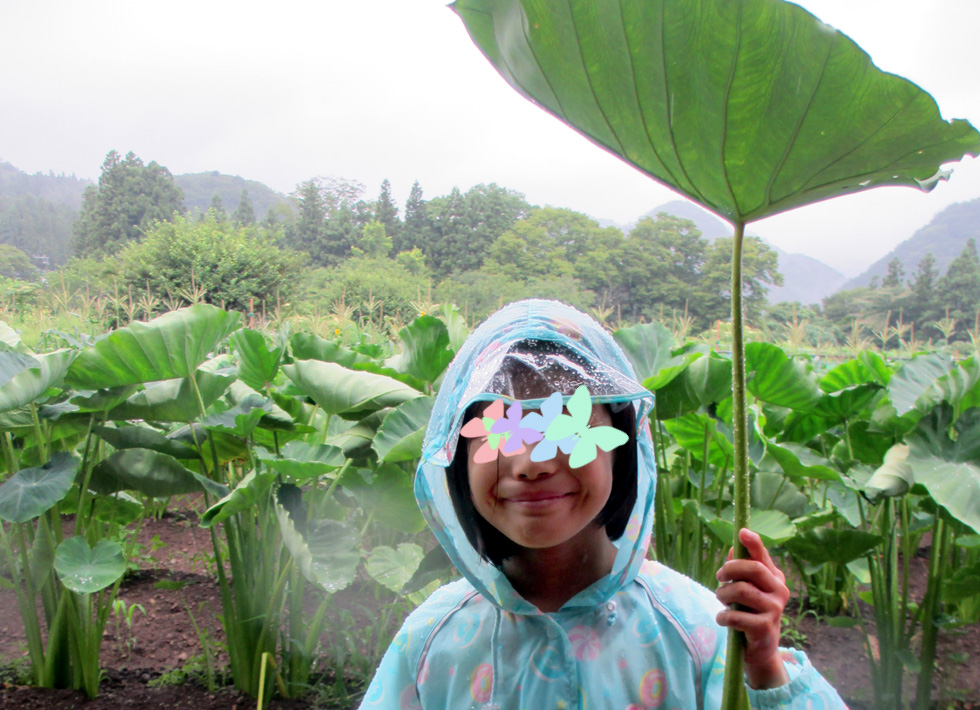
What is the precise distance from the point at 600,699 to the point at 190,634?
Answer: 45.8 inches

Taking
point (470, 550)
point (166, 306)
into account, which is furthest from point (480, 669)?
point (166, 306)

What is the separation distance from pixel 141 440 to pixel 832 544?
1.05 m

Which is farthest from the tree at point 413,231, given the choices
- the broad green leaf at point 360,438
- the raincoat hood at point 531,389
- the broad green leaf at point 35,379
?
the raincoat hood at point 531,389

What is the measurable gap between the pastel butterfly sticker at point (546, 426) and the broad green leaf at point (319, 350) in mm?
851

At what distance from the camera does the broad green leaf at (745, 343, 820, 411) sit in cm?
94

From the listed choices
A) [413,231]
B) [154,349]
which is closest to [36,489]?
[154,349]

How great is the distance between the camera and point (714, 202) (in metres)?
0.38

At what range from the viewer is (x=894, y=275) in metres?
1.16

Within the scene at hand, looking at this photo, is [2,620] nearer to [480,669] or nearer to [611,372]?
[480,669]

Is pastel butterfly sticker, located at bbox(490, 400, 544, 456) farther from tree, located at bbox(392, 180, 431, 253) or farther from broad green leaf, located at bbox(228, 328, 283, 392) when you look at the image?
tree, located at bbox(392, 180, 431, 253)

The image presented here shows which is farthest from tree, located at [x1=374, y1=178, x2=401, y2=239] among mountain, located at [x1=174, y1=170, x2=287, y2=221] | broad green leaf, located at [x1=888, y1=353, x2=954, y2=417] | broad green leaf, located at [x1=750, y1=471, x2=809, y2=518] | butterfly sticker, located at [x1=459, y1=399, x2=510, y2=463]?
mountain, located at [x1=174, y1=170, x2=287, y2=221]

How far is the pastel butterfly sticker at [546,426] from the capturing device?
1.17ft

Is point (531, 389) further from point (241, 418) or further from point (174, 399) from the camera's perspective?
point (174, 399)

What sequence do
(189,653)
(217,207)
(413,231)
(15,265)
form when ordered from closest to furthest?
(189,653)
(413,231)
(15,265)
(217,207)
